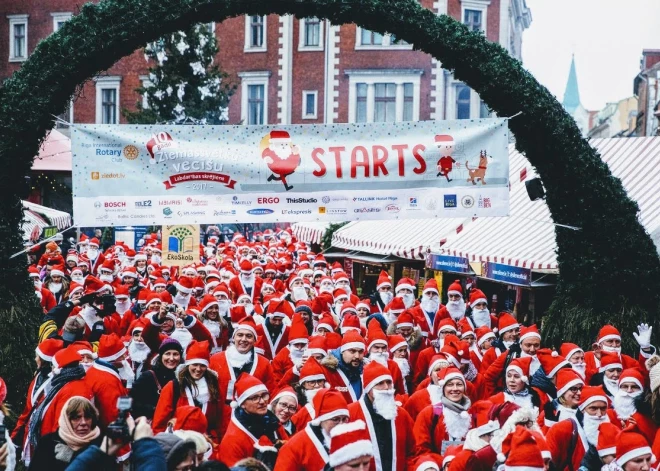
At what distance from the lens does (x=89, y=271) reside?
66.2 feet

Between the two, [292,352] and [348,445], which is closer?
[348,445]

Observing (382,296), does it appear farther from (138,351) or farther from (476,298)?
(138,351)

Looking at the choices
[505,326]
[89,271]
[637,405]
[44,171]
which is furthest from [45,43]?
[44,171]

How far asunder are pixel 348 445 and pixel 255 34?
142 feet

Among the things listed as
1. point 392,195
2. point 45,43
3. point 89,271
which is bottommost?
point 89,271

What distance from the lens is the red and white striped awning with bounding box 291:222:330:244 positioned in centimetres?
2542

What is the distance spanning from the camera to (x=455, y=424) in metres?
6.65

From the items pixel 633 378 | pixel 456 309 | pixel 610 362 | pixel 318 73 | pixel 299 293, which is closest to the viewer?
pixel 633 378

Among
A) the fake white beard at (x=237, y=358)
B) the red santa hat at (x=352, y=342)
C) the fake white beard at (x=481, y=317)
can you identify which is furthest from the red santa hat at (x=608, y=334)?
the fake white beard at (x=237, y=358)

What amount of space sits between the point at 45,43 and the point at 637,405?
22.4ft

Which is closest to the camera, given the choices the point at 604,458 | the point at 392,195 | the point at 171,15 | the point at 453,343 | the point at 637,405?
the point at 604,458

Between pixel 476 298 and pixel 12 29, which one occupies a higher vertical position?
pixel 12 29

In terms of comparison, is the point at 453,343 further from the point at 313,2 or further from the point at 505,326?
the point at 313,2

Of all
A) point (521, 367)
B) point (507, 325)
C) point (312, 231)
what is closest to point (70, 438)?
point (521, 367)
